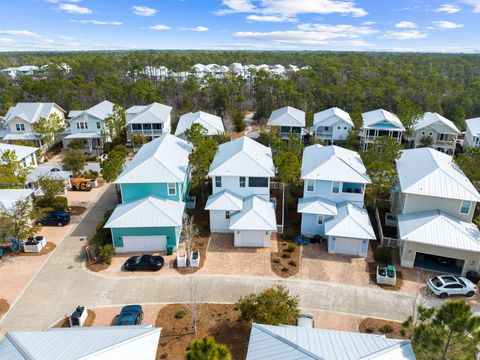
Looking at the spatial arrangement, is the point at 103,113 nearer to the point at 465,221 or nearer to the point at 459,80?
the point at 465,221

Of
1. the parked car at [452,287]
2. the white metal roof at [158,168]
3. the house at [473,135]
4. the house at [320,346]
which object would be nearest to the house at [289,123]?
the white metal roof at [158,168]

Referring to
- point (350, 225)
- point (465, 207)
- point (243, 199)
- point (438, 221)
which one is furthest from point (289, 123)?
point (438, 221)

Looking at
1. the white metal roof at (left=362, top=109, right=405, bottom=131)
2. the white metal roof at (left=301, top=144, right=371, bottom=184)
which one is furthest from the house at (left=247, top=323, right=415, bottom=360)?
the white metal roof at (left=362, top=109, right=405, bottom=131)

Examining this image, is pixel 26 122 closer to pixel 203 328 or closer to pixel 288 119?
pixel 288 119

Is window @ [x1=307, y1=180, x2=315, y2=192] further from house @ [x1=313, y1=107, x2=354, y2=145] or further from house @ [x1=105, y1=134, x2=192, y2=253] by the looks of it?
house @ [x1=313, y1=107, x2=354, y2=145]

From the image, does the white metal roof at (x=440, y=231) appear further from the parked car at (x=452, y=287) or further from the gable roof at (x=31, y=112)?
the gable roof at (x=31, y=112)
